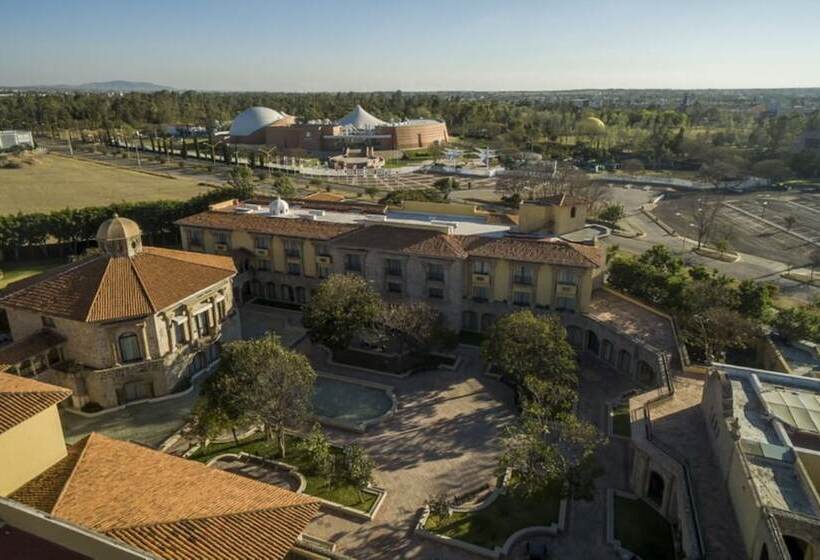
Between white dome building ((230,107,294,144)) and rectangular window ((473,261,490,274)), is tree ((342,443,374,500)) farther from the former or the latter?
white dome building ((230,107,294,144))

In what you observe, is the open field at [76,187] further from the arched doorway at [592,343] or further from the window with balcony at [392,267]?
the arched doorway at [592,343]

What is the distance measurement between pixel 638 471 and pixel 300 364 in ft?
66.9

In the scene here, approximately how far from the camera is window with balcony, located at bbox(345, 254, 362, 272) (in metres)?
52.3

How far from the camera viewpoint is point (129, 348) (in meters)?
39.3

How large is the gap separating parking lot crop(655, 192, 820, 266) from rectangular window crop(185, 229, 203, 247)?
70695mm

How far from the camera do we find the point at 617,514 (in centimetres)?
2956

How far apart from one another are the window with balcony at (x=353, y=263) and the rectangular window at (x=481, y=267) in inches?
421

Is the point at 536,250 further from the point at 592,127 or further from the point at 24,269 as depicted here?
the point at 592,127

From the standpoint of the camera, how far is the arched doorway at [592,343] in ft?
154

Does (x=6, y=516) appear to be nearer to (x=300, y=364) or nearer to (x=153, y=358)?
(x=300, y=364)

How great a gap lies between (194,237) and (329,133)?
114 meters

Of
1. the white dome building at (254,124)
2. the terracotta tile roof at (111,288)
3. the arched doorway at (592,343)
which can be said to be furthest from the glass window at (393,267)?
the white dome building at (254,124)

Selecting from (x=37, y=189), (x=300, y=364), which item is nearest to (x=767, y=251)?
(x=300, y=364)

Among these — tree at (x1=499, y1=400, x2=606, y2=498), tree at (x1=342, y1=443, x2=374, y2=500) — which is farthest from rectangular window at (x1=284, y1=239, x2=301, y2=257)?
tree at (x1=499, y1=400, x2=606, y2=498)
